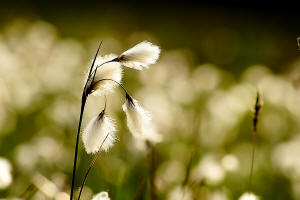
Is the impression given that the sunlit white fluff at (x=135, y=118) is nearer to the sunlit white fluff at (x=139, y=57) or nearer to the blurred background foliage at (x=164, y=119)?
the sunlit white fluff at (x=139, y=57)

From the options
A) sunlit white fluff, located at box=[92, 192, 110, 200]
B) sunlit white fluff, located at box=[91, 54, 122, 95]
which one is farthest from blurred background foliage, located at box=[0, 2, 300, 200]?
sunlit white fluff, located at box=[92, 192, 110, 200]

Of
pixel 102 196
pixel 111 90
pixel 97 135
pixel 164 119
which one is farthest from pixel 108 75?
pixel 164 119

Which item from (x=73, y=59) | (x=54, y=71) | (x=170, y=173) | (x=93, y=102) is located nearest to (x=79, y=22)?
(x=73, y=59)

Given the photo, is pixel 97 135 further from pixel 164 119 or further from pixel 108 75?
pixel 164 119

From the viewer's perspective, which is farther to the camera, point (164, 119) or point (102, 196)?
point (164, 119)

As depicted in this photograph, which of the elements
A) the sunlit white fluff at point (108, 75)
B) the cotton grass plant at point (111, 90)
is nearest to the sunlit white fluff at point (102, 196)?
the cotton grass plant at point (111, 90)

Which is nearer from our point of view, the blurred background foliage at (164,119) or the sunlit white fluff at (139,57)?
the sunlit white fluff at (139,57)

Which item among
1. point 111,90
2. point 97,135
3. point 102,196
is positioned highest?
point 111,90
